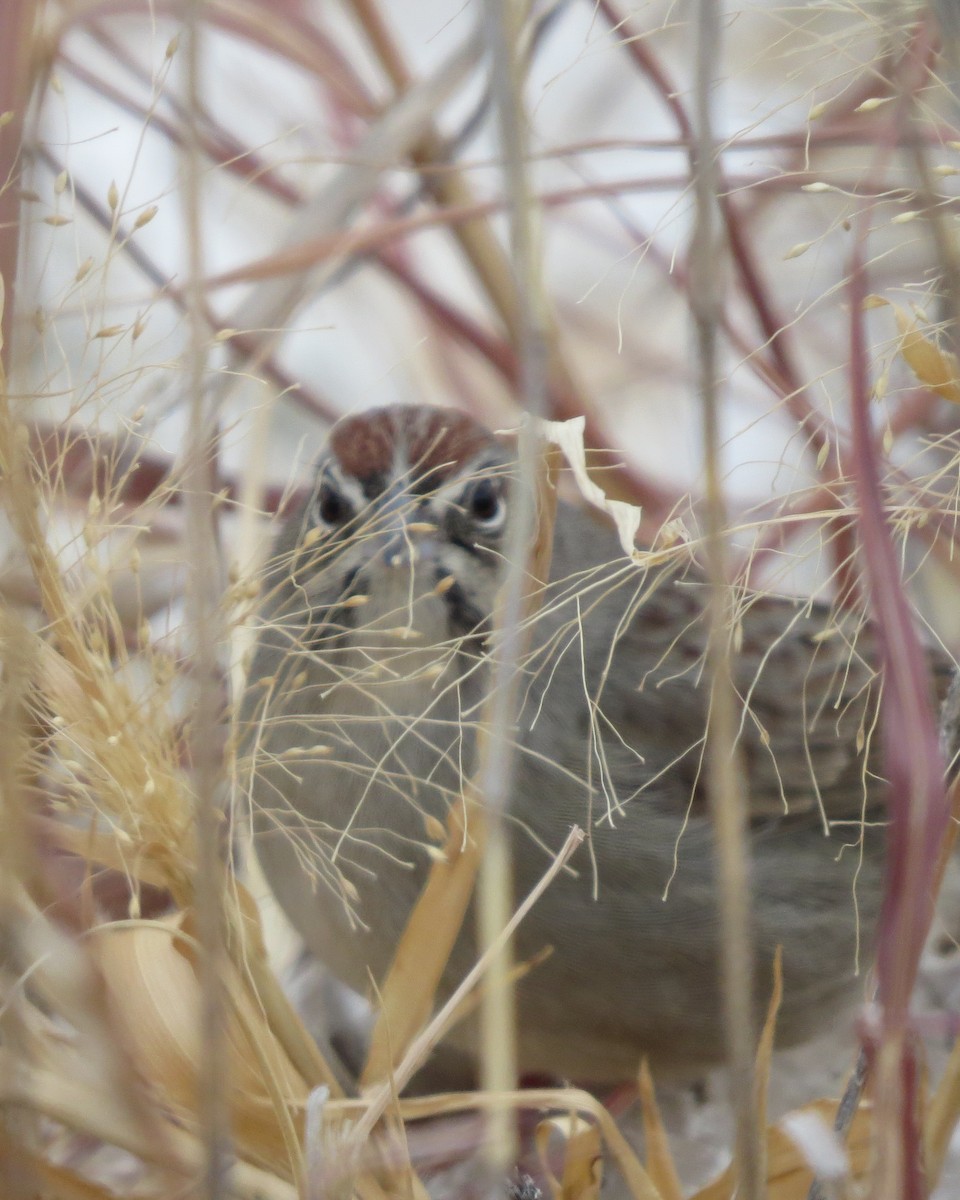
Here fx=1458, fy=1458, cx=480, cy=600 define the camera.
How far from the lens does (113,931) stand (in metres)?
1.11

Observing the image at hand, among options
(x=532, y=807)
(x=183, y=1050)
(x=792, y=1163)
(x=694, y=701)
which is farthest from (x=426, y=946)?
(x=694, y=701)

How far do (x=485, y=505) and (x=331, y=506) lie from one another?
0.20 meters

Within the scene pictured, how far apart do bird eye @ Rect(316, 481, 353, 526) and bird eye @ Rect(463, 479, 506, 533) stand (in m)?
0.16

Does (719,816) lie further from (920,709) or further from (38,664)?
(38,664)

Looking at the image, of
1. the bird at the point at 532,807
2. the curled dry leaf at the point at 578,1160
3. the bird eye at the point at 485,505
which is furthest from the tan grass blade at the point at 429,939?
the bird eye at the point at 485,505

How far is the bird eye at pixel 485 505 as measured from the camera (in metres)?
1.89

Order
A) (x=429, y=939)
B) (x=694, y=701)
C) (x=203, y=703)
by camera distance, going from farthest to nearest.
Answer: (x=694, y=701) < (x=429, y=939) < (x=203, y=703)

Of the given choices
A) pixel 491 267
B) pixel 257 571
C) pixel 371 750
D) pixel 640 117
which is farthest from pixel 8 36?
pixel 640 117

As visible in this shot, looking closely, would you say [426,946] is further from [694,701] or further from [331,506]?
[694,701]

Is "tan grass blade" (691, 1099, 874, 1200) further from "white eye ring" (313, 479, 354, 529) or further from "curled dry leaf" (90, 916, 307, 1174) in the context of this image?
"white eye ring" (313, 479, 354, 529)

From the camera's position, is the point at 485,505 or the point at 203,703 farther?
the point at 485,505

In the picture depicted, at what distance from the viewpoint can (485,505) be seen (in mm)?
1916

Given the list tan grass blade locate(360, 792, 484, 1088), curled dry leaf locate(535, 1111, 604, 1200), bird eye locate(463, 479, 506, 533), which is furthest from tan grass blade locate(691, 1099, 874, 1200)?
bird eye locate(463, 479, 506, 533)

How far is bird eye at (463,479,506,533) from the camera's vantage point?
1.89 m
